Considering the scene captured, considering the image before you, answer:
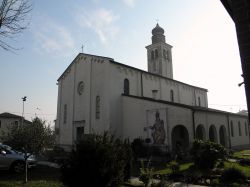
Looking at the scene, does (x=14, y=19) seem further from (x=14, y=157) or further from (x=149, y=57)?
(x=149, y=57)

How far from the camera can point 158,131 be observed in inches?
875

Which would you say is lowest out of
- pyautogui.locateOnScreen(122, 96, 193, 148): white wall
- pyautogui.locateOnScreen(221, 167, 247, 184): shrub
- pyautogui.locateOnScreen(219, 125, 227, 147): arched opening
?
pyautogui.locateOnScreen(221, 167, 247, 184): shrub

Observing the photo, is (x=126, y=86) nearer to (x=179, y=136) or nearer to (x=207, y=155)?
(x=179, y=136)

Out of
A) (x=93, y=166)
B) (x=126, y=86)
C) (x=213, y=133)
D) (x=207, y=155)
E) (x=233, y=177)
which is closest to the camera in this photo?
(x=93, y=166)

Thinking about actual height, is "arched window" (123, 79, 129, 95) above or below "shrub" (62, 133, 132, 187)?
above

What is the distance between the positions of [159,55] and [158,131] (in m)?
26.1

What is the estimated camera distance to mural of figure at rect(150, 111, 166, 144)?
21781 millimetres

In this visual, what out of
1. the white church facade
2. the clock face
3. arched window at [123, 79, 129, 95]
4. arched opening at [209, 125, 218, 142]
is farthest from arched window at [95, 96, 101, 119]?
arched opening at [209, 125, 218, 142]

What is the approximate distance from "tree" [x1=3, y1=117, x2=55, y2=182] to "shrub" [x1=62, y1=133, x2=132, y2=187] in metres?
5.21

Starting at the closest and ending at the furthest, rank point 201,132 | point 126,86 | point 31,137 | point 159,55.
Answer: point 31,137 < point 201,132 < point 126,86 < point 159,55

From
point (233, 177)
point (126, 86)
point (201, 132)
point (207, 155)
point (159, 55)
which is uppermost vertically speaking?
point (159, 55)

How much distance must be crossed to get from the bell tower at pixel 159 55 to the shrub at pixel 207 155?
30.6 m

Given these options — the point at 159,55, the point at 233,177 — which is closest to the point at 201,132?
the point at 233,177

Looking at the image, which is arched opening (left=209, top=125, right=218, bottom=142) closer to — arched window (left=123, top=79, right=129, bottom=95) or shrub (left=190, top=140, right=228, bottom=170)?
arched window (left=123, top=79, right=129, bottom=95)
